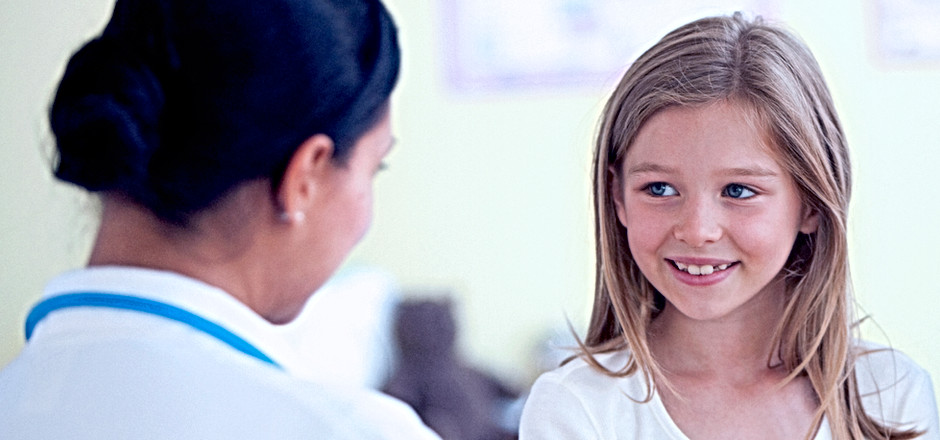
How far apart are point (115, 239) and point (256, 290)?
13cm

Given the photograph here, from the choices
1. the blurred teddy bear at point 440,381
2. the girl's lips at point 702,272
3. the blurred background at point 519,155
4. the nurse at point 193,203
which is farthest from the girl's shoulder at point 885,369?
the blurred background at point 519,155

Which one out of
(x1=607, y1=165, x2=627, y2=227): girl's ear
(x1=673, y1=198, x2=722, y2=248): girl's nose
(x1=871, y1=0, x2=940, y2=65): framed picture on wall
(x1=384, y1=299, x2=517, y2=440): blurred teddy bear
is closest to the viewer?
(x1=673, y1=198, x2=722, y2=248): girl's nose

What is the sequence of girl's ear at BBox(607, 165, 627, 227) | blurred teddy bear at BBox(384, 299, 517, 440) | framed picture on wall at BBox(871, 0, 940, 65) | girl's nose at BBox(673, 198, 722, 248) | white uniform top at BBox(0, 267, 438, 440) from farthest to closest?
framed picture on wall at BBox(871, 0, 940, 65)
blurred teddy bear at BBox(384, 299, 517, 440)
girl's ear at BBox(607, 165, 627, 227)
girl's nose at BBox(673, 198, 722, 248)
white uniform top at BBox(0, 267, 438, 440)

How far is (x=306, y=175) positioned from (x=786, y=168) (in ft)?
1.88

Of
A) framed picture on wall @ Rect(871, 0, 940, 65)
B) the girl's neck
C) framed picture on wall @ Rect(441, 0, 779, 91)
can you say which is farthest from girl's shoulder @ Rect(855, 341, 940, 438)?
framed picture on wall @ Rect(871, 0, 940, 65)

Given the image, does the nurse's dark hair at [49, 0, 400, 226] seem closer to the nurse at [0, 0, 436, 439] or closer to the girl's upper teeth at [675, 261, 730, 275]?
Result: the nurse at [0, 0, 436, 439]

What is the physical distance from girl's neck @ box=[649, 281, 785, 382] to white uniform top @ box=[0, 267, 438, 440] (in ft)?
1.59

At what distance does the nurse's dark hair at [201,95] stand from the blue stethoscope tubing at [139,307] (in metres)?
0.08

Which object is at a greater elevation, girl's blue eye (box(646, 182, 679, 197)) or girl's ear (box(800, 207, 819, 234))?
girl's ear (box(800, 207, 819, 234))

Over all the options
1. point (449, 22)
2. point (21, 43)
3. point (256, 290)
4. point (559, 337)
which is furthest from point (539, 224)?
point (256, 290)

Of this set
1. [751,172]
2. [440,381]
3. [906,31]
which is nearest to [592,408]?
[751,172]

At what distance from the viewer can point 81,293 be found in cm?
78

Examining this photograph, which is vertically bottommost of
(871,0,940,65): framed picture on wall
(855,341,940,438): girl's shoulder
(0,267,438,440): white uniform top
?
(0,267,438,440): white uniform top

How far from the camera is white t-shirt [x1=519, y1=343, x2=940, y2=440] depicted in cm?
108
